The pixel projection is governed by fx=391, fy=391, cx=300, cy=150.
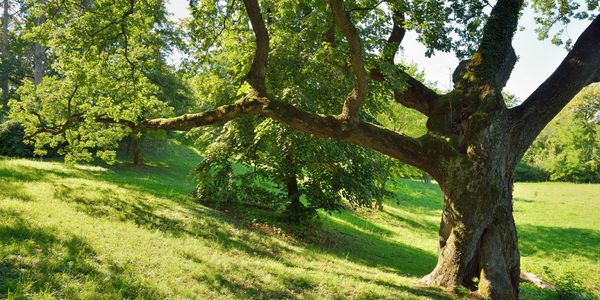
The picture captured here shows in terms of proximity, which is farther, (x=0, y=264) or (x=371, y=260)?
(x=371, y=260)

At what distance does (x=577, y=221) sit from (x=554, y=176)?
33358 millimetres

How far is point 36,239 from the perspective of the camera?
21.7ft

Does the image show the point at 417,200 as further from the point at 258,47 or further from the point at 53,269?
the point at 53,269

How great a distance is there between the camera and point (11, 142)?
2416 centimetres

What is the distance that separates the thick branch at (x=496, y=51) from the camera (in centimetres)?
970

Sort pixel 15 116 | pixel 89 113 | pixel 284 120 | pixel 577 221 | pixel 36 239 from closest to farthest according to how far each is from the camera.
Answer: pixel 36 239
pixel 284 120
pixel 89 113
pixel 15 116
pixel 577 221

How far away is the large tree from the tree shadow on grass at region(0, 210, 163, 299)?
3.91 meters

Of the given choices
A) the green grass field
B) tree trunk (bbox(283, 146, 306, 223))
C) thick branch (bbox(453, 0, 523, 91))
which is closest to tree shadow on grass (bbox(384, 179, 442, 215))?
the green grass field

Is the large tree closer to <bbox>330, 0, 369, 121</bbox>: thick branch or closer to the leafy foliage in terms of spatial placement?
<bbox>330, 0, 369, 121</bbox>: thick branch

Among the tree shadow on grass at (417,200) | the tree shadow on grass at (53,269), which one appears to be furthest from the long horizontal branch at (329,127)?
the tree shadow on grass at (417,200)

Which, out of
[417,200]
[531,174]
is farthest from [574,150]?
[417,200]

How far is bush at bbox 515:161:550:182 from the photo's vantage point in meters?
60.5

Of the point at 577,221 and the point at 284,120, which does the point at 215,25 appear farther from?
the point at 577,221

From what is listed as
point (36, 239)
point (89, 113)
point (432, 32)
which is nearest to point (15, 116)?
point (89, 113)
